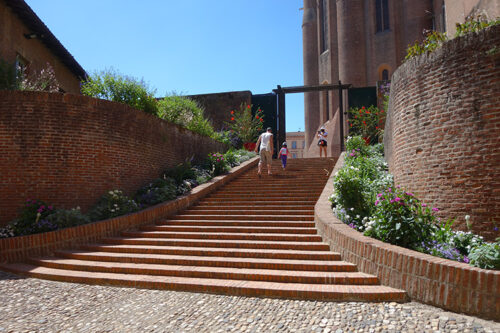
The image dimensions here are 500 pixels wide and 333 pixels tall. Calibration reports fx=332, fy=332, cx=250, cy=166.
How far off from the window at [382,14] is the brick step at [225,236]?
20.3 m

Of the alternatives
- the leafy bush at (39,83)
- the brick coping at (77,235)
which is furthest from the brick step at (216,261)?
the leafy bush at (39,83)

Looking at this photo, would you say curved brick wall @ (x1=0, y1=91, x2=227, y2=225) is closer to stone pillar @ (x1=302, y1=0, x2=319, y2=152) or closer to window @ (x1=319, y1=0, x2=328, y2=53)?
stone pillar @ (x1=302, y1=0, x2=319, y2=152)

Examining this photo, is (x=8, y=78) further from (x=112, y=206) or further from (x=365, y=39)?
(x=365, y=39)

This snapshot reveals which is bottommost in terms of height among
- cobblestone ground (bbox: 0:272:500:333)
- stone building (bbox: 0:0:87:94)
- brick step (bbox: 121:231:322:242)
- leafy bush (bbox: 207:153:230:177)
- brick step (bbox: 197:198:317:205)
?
cobblestone ground (bbox: 0:272:500:333)

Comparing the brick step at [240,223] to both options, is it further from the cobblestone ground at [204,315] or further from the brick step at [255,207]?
the cobblestone ground at [204,315]

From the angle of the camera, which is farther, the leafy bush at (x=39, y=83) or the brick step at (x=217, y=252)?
the leafy bush at (x=39, y=83)

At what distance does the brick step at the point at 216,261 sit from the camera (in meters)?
4.57

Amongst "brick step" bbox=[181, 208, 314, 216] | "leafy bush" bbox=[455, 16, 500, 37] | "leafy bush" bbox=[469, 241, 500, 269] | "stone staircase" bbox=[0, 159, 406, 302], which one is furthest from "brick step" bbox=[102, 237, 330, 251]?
"leafy bush" bbox=[455, 16, 500, 37]

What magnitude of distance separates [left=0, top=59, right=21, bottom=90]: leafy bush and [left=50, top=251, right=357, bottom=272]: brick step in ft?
13.9

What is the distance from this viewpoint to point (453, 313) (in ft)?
10.8

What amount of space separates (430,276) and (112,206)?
20.3 feet

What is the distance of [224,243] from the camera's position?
578cm

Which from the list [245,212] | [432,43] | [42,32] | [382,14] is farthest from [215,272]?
[382,14]

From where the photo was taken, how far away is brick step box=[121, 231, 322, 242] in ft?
18.8
